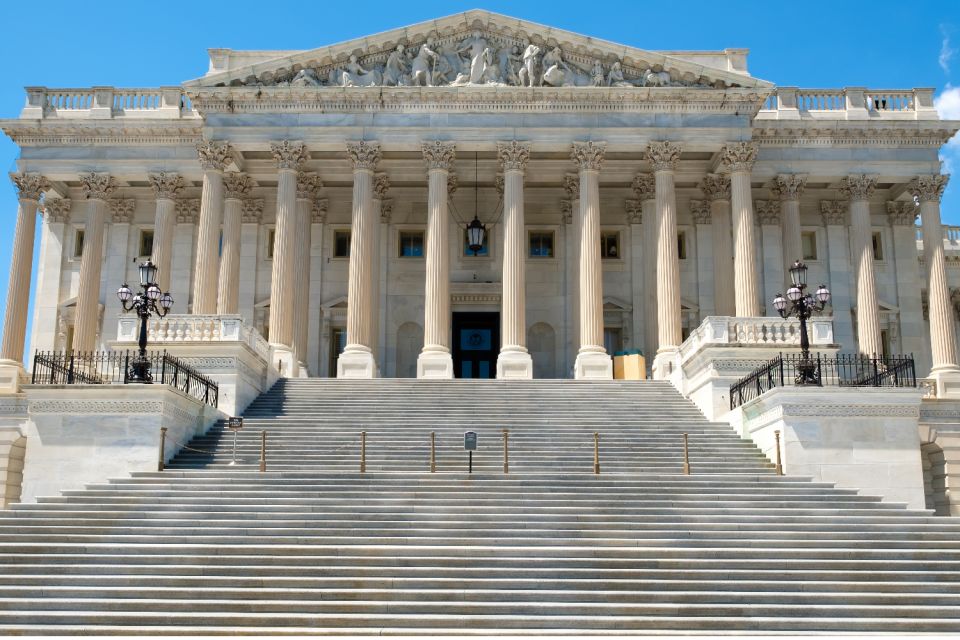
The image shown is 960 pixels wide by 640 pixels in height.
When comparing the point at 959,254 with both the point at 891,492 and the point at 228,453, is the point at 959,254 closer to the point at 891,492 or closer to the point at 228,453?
the point at 891,492

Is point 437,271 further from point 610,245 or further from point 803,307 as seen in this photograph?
point 803,307

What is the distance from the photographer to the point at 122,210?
46.8m

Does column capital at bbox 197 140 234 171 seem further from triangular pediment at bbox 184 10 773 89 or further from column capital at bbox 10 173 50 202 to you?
column capital at bbox 10 173 50 202

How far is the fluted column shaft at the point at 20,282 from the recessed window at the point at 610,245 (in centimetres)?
2518

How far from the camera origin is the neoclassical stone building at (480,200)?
39312 mm

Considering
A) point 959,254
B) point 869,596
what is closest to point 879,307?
point 959,254

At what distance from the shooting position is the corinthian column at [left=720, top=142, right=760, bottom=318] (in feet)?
124

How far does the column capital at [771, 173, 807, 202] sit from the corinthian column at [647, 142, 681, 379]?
228 inches

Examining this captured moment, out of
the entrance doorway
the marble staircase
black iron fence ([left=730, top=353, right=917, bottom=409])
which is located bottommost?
the marble staircase

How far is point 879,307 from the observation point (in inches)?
1794

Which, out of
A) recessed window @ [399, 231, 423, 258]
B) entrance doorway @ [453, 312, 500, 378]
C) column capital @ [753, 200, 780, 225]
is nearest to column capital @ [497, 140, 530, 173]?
recessed window @ [399, 231, 423, 258]

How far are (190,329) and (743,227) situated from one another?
20963mm

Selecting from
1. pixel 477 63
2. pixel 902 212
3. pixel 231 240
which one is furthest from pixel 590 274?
pixel 902 212

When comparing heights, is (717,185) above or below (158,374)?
above
